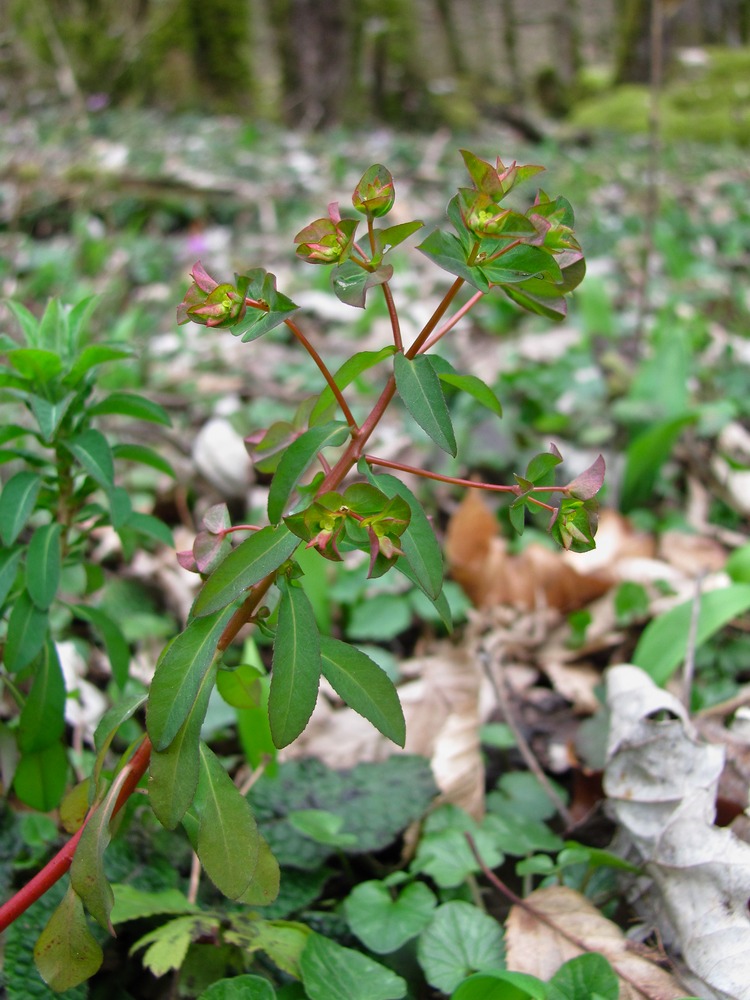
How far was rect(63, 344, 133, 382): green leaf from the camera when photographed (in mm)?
1005

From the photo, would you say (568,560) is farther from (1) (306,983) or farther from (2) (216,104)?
(2) (216,104)

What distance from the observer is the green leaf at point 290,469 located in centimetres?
74

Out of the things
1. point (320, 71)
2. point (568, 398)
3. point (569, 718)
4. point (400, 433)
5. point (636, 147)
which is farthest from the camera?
point (320, 71)

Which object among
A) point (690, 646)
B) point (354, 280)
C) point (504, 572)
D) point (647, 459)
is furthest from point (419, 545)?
point (647, 459)

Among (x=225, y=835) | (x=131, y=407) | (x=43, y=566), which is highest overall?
(x=131, y=407)

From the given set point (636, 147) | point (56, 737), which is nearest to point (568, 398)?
point (56, 737)

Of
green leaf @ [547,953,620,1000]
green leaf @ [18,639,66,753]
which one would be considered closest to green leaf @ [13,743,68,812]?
green leaf @ [18,639,66,753]

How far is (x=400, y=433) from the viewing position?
2398mm

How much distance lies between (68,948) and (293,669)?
35cm

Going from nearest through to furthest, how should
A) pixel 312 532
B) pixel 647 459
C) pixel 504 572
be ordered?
pixel 312 532
pixel 504 572
pixel 647 459

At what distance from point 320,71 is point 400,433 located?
5672 mm

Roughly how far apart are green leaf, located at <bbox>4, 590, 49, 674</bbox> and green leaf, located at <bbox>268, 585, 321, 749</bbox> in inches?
13.9

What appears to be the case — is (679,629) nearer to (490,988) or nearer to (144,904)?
(490,988)

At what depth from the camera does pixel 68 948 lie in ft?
2.58
